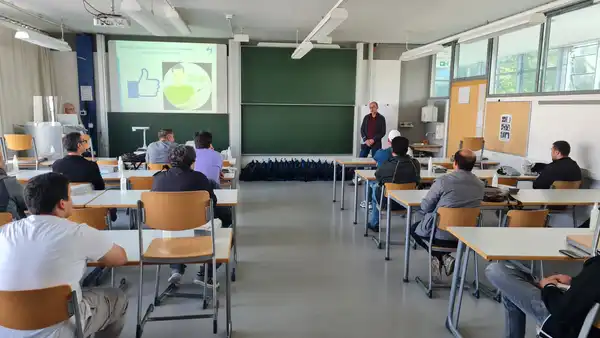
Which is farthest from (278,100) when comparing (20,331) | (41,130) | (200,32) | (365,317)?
(20,331)

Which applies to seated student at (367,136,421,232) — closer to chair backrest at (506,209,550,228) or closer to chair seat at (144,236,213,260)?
chair backrest at (506,209,550,228)

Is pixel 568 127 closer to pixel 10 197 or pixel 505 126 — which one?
pixel 505 126

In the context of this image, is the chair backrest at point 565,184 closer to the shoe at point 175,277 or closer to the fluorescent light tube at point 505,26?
the fluorescent light tube at point 505,26

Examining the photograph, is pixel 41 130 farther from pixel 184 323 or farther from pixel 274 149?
pixel 184 323

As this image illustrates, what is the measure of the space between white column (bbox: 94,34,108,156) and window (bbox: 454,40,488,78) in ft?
25.1

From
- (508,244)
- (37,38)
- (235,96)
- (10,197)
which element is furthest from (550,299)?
(235,96)

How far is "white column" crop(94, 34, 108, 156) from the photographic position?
9.19 meters

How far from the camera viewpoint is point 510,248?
263 centimetres

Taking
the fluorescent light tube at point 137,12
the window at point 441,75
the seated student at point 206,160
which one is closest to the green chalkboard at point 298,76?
the window at point 441,75

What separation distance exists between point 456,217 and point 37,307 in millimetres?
2914

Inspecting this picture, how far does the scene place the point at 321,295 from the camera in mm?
3631

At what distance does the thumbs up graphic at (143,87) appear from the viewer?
30.7ft

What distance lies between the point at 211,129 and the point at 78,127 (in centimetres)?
274

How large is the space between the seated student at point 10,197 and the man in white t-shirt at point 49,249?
5.52 ft
